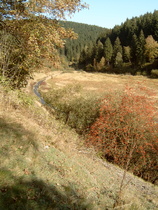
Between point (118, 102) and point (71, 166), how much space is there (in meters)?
8.97

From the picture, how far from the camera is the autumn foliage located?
12.3 m

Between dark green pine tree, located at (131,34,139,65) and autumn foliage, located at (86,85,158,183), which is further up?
dark green pine tree, located at (131,34,139,65)

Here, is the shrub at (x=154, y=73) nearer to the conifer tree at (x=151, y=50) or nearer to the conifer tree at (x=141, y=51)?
the conifer tree at (x=151, y=50)

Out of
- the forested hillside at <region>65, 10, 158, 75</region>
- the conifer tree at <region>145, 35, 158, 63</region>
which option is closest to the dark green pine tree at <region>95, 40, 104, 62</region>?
the forested hillside at <region>65, 10, 158, 75</region>

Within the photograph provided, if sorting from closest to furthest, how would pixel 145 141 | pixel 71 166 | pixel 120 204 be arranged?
pixel 120 204 < pixel 71 166 < pixel 145 141

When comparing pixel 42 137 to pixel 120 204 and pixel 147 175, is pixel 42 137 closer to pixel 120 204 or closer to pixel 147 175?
pixel 120 204

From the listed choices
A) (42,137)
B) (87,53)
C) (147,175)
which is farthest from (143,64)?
(42,137)

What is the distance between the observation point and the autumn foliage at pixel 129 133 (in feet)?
40.3

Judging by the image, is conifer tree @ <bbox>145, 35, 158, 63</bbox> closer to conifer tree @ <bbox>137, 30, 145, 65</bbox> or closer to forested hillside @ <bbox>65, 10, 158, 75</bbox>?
forested hillside @ <bbox>65, 10, 158, 75</bbox>

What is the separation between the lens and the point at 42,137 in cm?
842

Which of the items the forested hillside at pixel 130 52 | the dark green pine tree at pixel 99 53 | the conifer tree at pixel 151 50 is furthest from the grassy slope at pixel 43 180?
the dark green pine tree at pixel 99 53

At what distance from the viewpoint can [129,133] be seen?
12.9 meters

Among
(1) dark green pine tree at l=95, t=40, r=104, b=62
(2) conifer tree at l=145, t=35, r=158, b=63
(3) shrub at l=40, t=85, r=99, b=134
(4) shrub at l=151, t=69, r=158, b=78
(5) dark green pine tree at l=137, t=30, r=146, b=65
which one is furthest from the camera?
Answer: (1) dark green pine tree at l=95, t=40, r=104, b=62

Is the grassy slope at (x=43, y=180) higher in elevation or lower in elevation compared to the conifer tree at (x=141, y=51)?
lower
